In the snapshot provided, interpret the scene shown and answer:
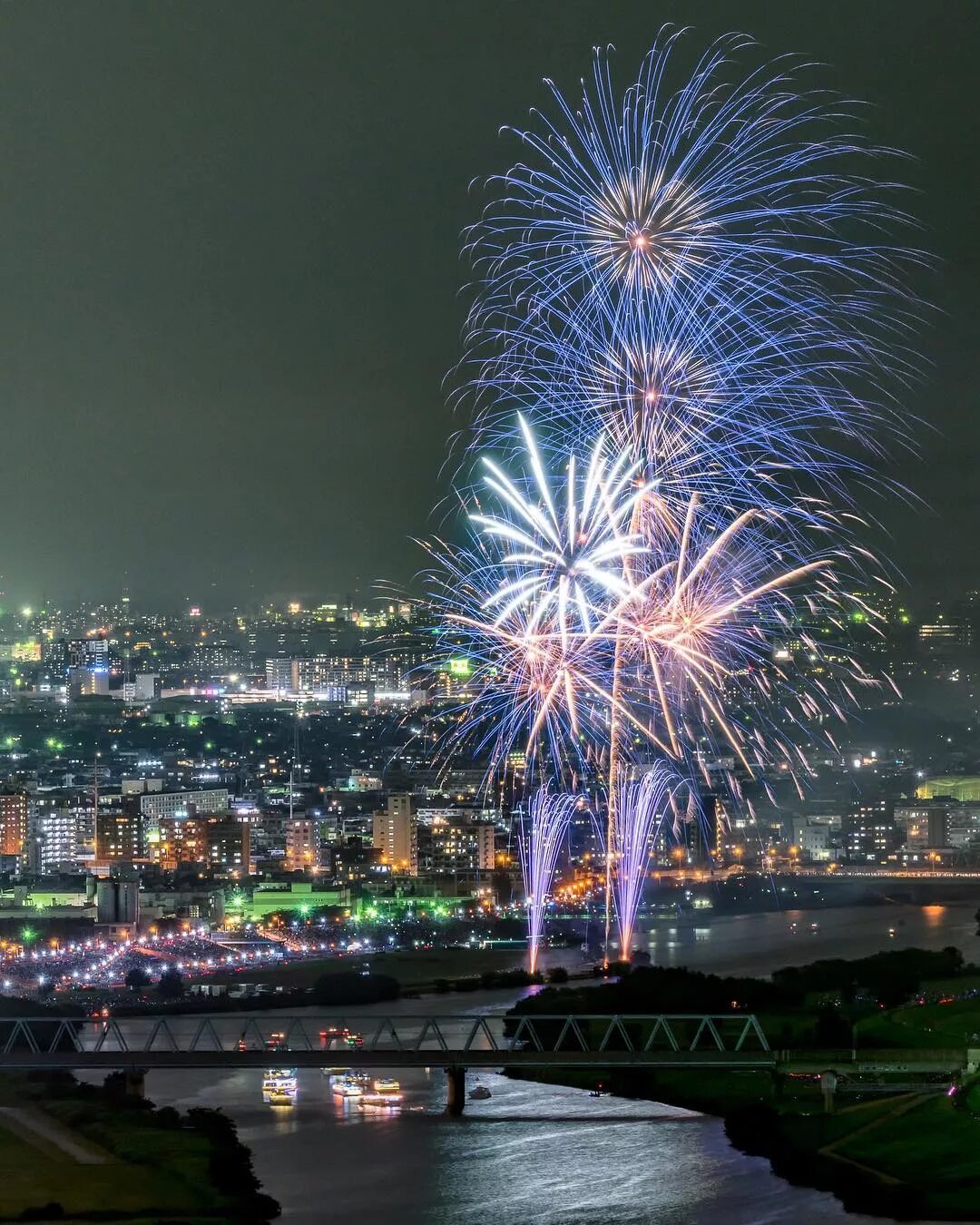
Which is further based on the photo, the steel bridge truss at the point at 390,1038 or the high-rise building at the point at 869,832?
the high-rise building at the point at 869,832

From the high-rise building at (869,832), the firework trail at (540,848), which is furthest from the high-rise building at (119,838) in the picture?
the high-rise building at (869,832)

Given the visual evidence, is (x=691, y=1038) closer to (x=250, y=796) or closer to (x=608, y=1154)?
(x=608, y=1154)

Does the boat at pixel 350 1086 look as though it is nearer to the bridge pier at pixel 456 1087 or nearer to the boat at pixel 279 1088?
the boat at pixel 279 1088

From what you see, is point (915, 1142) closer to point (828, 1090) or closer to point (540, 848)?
point (828, 1090)

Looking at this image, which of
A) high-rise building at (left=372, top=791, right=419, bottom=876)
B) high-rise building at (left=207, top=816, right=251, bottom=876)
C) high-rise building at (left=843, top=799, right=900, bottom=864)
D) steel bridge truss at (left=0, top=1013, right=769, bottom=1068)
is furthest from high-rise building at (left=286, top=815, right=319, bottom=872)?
steel bridge truss at (left=0, top=1013, right=769, bottom=1068)

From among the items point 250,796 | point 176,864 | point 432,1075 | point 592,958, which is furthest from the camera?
point 250,796

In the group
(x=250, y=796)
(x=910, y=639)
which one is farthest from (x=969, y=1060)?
(x=910, y=639)
